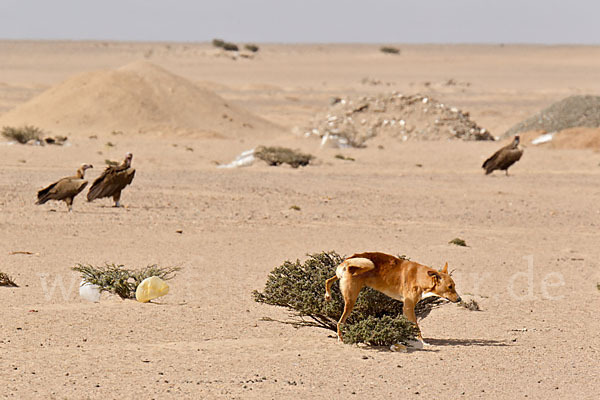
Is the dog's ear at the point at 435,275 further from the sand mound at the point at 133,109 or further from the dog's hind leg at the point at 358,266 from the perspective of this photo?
the sand mound at the point at 133,109

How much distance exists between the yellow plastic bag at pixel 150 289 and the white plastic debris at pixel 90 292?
1.17 ft

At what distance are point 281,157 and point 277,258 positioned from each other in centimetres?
1169

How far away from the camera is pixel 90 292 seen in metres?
9.10

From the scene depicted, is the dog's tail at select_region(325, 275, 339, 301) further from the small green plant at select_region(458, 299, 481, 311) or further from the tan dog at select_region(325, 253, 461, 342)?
the small green plant at select_region(458, 299, 481, 311)

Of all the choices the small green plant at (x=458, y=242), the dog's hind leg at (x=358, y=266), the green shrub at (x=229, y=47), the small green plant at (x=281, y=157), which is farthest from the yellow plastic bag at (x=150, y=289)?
the green shrub at (x=229, y=47)

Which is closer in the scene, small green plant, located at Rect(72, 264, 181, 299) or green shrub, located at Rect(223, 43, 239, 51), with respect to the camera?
small green plant, located at Rect(72, 264, 181, 299)

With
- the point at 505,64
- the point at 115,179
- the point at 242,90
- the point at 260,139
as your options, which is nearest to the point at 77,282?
the point at 115,179

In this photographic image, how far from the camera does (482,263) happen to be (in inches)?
479

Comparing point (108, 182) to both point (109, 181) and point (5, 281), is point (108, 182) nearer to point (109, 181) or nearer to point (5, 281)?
point (109, 181)

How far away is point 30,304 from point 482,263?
18.6ft

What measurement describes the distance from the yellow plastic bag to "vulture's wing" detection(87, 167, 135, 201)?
19.9 feet

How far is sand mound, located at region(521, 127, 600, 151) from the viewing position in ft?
90.2

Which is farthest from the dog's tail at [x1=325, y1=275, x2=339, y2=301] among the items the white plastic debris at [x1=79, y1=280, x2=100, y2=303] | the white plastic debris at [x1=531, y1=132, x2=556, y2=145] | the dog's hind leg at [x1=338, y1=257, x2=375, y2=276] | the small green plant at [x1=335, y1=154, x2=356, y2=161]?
the white plastic debris at [x1=531, y1=132, x2=556, y2=145]

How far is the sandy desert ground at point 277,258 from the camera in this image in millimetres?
6695
